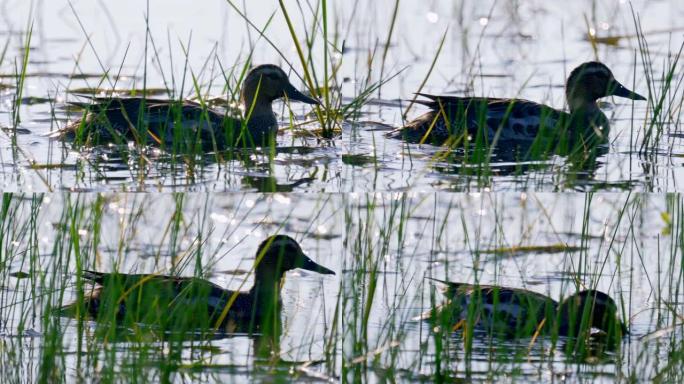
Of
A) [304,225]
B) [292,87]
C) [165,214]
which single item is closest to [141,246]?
[165,214]

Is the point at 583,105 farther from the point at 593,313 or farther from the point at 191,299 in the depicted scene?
the point at 191,299

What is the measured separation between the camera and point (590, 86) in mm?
10031

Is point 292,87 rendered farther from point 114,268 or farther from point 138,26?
point 114,268

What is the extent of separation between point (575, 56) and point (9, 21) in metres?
4.44

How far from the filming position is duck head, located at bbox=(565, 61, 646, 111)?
977cm

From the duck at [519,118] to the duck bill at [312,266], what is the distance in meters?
0.91

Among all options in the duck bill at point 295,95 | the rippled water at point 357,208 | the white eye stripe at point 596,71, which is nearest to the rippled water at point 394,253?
the rippled water at point 357,208

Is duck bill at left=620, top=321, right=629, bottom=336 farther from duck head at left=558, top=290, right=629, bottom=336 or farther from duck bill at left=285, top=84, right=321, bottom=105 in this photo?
duck bill at left=285, top=84, right=321, bottom=105

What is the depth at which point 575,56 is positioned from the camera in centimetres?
1130

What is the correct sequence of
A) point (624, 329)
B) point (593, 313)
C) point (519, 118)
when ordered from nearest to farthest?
1. point (624, 329)
2. point (593, 313)
3. point (519, 118)

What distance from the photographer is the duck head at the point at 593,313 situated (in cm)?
630

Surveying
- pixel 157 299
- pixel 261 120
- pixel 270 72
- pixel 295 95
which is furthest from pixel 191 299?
pixel 270 72

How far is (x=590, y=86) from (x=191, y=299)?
187 inches

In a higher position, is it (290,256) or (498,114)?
(498,114)
